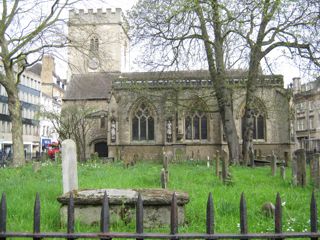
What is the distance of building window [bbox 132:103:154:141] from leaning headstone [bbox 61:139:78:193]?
91.7 feet

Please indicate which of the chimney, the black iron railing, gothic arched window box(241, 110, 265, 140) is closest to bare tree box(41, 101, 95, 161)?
gothic arched window box(241, 110, 265, 140)

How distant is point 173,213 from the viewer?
3.18 metres

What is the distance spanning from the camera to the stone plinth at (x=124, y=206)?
18.9 feet

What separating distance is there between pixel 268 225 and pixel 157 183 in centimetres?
532

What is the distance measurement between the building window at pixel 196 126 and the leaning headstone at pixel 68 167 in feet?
90.0

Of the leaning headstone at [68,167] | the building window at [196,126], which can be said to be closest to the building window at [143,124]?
the building window at [196,126]

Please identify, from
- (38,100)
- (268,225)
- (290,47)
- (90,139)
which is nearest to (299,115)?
(90,139)

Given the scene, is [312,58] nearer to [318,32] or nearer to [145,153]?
[318,32]

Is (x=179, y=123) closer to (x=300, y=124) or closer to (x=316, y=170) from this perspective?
(x=316, y=170)

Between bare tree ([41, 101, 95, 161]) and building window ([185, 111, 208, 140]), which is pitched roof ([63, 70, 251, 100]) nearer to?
bare tree ([41, 101, 95, 161])

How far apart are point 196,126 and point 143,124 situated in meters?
4.78

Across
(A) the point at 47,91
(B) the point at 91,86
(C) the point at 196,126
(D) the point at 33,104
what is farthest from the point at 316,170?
(A) the point at 47,91

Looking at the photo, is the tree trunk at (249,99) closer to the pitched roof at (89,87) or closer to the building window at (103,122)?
the building window at (103,122)

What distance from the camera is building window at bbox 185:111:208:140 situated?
1383 inches
